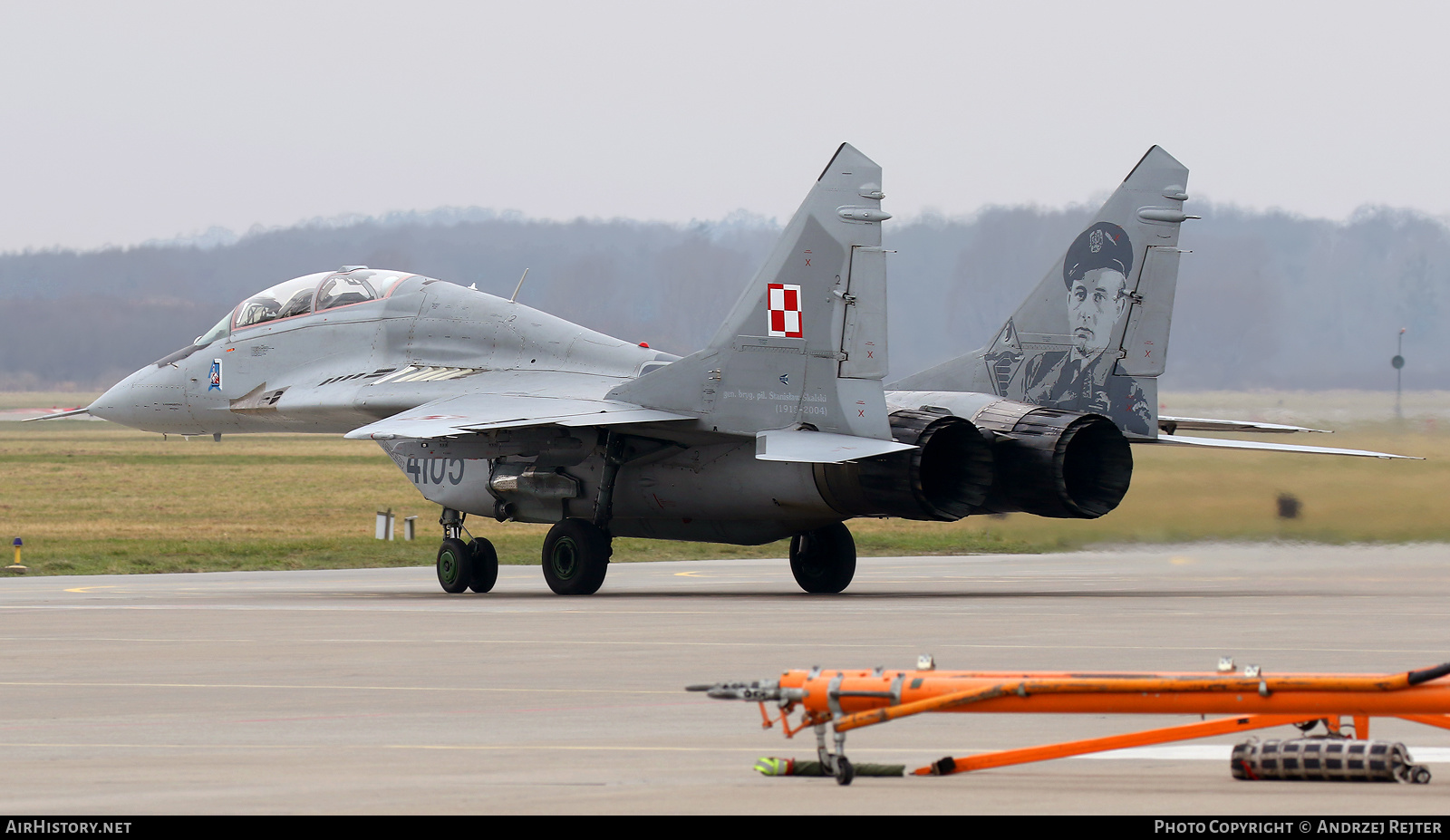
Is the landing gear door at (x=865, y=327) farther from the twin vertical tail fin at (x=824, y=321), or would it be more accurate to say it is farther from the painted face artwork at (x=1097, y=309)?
the painted face artwork at (x=1097, y=309)

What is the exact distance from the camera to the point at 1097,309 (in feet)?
72.4

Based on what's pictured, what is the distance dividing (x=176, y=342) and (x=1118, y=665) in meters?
89.7

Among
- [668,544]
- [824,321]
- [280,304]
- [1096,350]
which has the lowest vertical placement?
[668,544]

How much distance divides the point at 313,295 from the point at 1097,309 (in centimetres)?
992

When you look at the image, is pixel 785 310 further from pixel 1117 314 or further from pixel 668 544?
pixel 668 544

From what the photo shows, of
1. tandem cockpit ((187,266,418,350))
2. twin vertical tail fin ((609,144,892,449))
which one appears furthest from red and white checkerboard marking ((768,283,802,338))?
tandem cockpit ((187,266,418,350))

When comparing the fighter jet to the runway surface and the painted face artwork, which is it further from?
the runway surface

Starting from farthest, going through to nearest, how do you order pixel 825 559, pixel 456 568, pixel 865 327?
pixel 456 568 → pixel 825 559 → pixel 865 327

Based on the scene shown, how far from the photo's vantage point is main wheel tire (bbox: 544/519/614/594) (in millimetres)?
20609

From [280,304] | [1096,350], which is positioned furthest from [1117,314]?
[280,304]

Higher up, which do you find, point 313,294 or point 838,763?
point 313,294

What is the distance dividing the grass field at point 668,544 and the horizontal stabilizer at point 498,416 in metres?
7.80

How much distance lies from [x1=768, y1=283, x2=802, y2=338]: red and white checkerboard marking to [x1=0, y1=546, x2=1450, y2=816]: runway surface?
2981mm
